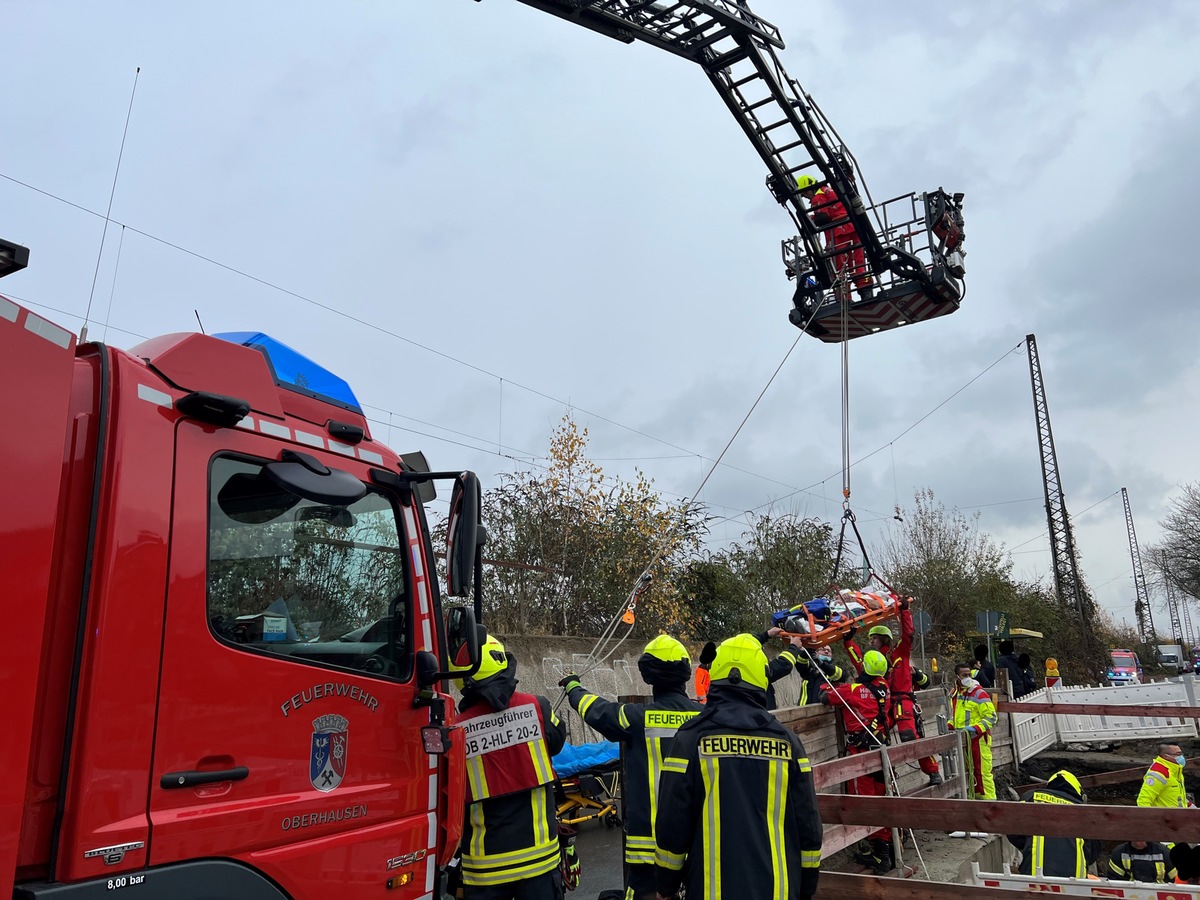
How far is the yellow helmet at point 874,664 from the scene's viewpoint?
9094mm

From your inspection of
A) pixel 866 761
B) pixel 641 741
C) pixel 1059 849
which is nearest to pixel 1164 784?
pixel 1059 849

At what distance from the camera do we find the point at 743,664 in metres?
3.92

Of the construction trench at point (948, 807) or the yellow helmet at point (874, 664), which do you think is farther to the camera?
the yellow helmet at point (874, 664)

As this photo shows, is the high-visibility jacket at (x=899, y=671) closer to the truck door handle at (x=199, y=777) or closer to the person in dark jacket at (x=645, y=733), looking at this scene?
the person in dark jacket at (x=645, y=733)

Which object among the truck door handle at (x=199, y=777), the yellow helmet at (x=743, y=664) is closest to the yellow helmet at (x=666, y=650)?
the yellow helmet at (x=743, y=664)

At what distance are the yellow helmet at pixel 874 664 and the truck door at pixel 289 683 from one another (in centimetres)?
637

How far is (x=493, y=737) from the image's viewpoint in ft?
15.3

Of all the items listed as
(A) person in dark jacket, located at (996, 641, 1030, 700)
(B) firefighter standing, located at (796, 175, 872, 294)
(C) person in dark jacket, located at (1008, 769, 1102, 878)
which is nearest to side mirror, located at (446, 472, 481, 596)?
(C) person in dark jacket, located at (1008, 769, 1102, 878)

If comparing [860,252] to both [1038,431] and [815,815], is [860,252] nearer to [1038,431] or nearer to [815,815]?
[815,815]

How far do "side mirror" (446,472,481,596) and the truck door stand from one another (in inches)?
12.7

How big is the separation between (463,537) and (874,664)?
21.9 feet

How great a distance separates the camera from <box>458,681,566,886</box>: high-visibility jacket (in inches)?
178

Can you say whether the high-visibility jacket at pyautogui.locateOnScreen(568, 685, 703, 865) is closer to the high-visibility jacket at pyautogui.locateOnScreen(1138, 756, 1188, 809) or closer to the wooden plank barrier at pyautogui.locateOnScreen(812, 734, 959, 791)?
the wooden plank barrier at pyautogui.locateOnScreen(812, 734, 959, 791)

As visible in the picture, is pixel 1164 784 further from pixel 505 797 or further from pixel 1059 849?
pixel 505 797
